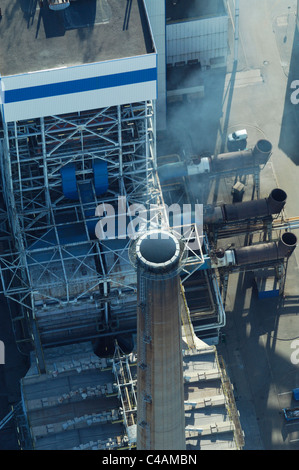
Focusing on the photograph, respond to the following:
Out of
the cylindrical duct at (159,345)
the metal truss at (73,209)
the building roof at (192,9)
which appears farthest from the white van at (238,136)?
the cylindrical duct at (159,345)

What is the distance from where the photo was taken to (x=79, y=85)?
92188 mm

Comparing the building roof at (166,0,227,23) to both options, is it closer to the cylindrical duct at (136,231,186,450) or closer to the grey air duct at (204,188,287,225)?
the grey air duct at (204,188,287,225)

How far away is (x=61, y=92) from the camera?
92.2 metres

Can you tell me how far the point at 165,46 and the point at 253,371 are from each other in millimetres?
35145

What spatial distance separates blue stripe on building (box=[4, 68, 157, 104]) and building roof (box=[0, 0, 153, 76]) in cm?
172

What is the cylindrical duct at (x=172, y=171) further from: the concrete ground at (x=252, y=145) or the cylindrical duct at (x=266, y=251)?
the cylindrical duct at (x=266, y=251)

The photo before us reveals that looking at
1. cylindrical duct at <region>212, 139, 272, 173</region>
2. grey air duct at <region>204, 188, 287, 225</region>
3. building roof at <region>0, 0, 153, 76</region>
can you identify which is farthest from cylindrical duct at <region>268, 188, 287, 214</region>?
building roof at <region>0, 0, 153, 76</region>

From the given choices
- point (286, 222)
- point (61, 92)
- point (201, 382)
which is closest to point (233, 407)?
point (201, 382)

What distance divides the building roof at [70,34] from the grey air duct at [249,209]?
23.5m

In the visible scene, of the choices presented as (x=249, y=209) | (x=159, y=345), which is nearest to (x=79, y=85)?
(x=159, y=345)

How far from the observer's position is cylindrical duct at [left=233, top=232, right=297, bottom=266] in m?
108

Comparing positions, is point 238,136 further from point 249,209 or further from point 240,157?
point 249,209

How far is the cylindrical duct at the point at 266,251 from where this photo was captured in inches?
4272
